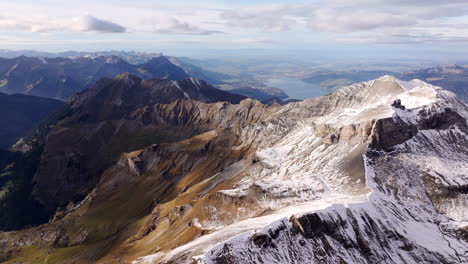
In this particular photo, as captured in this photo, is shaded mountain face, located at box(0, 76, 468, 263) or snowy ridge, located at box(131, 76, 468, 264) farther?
shaded mountain face, located at box(0, 76, 468, 263)

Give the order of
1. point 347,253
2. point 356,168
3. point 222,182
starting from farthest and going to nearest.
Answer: point 222,182 → point 356,168 → point 347,253

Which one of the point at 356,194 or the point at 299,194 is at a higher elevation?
the point at 356,194

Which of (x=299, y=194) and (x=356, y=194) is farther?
(x=299, y=194)

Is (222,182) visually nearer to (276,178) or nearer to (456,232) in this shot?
(276,178)

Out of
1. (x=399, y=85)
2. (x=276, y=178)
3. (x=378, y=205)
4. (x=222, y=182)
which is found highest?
(x=399, y=85)

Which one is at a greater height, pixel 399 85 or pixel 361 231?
pixel 399 85

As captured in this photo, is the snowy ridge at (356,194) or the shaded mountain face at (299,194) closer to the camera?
the snowy ridge at (356,194)

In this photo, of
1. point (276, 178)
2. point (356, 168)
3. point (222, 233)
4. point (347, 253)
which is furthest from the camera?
point (276, 178)

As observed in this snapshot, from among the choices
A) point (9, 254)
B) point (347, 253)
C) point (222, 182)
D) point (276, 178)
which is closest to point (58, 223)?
point (9, 254)
